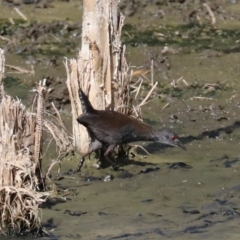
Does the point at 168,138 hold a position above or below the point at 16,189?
below

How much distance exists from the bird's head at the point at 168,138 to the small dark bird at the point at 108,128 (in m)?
0.20

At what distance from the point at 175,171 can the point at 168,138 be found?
25.3 inches

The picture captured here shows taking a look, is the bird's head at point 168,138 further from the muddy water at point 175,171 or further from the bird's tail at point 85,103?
the bird's tail at point 85,103

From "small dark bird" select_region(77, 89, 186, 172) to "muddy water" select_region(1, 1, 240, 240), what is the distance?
26cm

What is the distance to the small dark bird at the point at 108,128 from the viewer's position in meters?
9.14

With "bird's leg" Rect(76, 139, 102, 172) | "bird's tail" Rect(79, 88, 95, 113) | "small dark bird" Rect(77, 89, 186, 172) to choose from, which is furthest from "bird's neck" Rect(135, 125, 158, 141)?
"bird's tail" Rect(79, 88, 95, 113)

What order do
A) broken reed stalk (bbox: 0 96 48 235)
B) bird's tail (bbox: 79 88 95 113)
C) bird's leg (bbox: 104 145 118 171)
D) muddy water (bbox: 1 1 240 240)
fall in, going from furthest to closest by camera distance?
bird's leg (bbox: 104 145 118 171)
bird's tail (bbox: 79 88 95 113)
muddy water (bbox: 1 1 240 240)
broken reed stalk (bbox: 0 96 48 235)

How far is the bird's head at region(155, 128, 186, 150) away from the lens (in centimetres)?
989

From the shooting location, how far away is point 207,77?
1259cm

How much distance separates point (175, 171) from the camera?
938 cm

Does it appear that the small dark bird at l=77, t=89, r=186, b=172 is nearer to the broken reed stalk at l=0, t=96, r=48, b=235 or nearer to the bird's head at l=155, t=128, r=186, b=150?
the bird's head at l=155, t=128, r=186, b=150

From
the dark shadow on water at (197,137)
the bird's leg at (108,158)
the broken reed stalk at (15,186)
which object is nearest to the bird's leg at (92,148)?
the bird's leg at (108,158)

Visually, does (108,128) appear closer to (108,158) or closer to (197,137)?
(108,158)

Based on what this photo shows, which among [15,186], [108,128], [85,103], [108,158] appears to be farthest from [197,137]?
[15,186]
